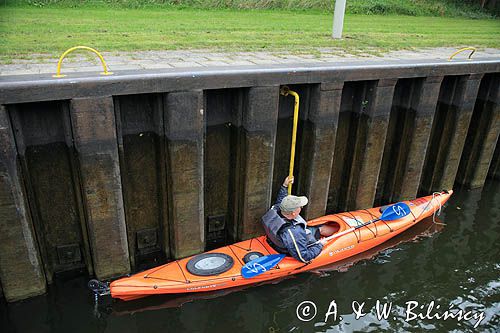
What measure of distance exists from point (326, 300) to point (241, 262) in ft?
4.55

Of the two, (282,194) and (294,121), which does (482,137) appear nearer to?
(294,121)

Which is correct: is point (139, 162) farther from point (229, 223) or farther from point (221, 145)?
point (229, 223)

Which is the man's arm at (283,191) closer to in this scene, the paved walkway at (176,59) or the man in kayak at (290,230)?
the man in kayak at (290,230)

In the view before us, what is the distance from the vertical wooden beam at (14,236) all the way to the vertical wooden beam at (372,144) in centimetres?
528

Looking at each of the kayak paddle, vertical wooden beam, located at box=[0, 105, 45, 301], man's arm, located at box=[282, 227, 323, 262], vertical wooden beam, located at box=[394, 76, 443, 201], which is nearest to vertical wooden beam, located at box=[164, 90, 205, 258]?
man's arm, located at box=[282, 227, 323, 262]

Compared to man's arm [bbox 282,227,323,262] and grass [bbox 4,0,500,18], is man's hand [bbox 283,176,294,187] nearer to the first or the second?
man's arm [bbox 282,227,323,262]

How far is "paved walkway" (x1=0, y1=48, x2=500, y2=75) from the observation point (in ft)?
19.8

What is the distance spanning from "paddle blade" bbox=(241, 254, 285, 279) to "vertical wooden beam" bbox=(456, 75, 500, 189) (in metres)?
5.43

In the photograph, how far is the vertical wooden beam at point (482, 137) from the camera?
28.4ft

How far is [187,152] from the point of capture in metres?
5.76

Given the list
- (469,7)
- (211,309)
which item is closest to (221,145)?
(211,309)

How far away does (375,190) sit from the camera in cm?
781

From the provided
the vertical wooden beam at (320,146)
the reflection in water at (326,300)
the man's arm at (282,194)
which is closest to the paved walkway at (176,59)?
the vertical wooden beam at (320,146)

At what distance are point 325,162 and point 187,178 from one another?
2.39m
